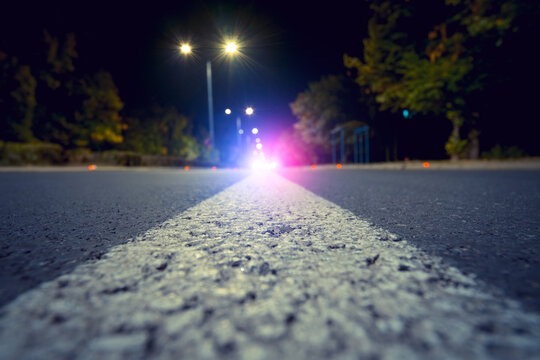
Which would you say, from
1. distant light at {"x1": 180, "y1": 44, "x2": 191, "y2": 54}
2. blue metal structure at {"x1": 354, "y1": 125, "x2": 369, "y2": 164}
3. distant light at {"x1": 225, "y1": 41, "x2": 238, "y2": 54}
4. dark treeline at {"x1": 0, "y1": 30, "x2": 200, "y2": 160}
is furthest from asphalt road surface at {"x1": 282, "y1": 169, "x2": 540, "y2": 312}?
dark treeline at {"x1": 0, "y1": 30, "x2": 200, "y2": 160}

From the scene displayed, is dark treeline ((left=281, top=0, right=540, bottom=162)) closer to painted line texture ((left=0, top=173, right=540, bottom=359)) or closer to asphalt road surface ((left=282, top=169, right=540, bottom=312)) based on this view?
asphalt road surface ((left=282, top=169, right=540, bottom=312))

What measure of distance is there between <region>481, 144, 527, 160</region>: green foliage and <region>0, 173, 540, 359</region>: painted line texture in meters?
15.6

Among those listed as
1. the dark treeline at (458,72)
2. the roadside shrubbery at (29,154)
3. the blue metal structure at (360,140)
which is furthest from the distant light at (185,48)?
the blue metal structure at (360,140)

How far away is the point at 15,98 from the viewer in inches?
807

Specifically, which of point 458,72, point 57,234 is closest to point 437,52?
point 458,72

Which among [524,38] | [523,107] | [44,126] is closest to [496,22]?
[524,38]

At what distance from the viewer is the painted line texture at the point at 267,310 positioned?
24.5 inches

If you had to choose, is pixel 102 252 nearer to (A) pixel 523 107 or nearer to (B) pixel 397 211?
(B) pixel 397 211

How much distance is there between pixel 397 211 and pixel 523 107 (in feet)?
50.5

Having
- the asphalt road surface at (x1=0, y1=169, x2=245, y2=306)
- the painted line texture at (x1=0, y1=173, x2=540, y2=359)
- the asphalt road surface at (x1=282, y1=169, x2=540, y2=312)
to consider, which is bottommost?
the asphalt road surface at (x1=282, y1=169, x2=540, y2=312)

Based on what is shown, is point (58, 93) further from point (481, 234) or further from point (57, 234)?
point (481, 234)

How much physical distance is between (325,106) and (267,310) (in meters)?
27.2

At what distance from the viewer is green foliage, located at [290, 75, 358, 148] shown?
2573 centimetres

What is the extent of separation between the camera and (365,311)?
0.77 metres
